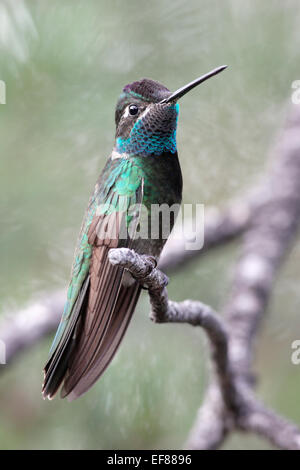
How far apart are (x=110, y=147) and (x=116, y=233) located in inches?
17.6

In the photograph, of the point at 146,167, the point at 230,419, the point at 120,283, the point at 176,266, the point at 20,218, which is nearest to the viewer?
the point at 120,283

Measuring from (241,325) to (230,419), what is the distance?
1.31 feet

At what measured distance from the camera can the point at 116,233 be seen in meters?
1.45

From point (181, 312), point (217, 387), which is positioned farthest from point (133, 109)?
point (217, 387)

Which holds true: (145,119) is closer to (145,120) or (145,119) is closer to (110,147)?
(145,120)

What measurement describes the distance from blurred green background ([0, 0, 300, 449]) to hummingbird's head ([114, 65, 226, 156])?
15 centimetres

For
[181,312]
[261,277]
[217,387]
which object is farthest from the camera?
[261,277]

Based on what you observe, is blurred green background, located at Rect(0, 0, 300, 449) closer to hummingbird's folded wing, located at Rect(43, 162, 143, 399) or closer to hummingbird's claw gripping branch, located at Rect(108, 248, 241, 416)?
hummingbird's claw gripping branch, located at Rect(108, 248, 241, 416)

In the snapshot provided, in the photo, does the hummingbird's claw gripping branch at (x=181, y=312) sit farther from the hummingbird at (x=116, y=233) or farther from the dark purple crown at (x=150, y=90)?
the dark purple crown at (x=150, y=90)

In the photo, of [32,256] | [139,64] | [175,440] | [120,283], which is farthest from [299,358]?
[139,64]

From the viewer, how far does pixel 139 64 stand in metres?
1.70

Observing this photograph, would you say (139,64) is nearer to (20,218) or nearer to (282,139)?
(20,218)

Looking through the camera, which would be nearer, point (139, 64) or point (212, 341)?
point (212, 341)

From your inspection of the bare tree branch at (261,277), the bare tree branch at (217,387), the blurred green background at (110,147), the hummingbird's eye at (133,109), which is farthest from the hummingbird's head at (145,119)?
the bare tree branch at (261,277)
